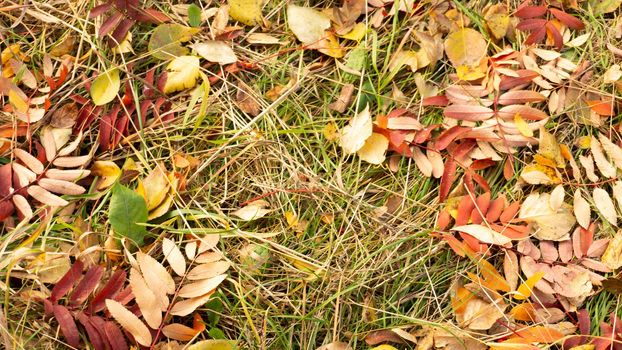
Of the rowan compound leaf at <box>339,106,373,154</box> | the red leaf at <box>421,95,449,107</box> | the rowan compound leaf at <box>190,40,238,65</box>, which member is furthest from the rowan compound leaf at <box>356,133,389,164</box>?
the rowan compound leaf at <box>190,40,238,65</box>

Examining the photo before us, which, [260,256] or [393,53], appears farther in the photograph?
[393,53]

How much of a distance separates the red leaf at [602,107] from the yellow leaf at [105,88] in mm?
1020

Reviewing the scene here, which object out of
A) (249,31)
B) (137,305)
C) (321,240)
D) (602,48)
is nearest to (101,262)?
(137,305)

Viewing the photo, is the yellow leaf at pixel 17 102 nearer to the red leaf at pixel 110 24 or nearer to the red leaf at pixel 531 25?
the red leaf at pixel 110 24

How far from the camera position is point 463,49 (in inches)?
57.9

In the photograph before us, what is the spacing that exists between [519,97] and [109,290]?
3.02 feet

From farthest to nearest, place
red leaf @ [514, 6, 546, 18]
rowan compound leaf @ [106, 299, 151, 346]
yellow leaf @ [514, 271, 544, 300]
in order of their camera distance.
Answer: red leaf @ [514, 6, 546, 18]
yellow leaf @ [514, 271, 544, 300]
rowan compound leaf @ [106, 299, 151, 346]

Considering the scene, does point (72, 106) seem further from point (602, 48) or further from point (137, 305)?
point (602, 48)

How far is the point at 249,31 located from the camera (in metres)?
1.51

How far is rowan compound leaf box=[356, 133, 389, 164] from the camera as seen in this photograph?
1381 mm

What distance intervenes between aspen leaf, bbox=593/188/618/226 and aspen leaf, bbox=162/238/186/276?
0.85 meters

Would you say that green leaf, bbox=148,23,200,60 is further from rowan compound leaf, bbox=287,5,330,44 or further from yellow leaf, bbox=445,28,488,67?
yellow leaf, bbox=445,28,488,67

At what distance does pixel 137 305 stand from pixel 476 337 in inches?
25.6

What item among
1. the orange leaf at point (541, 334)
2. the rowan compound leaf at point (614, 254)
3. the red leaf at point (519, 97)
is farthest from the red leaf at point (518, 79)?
the orange leaf at point (541, 334)
